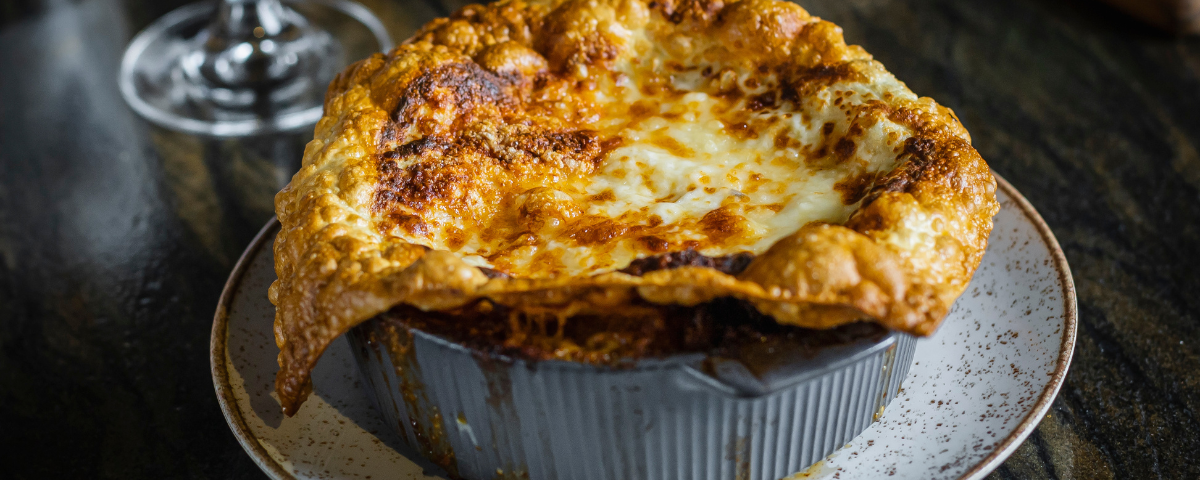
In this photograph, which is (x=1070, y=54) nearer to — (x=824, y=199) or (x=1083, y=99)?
(x=1083, y=99)

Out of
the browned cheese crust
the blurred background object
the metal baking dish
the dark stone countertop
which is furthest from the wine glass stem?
the blurred background object

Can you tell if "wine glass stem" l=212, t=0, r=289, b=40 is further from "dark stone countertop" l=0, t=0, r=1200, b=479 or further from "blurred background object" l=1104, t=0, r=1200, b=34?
"blurred background object" l=1104, t=0, r=1200, b=34

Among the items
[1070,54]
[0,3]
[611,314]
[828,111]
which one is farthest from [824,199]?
[0,3]

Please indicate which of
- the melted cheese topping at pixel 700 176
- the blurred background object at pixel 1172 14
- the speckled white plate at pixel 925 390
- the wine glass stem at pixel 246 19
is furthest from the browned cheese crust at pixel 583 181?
the blurred background object at pixel 1172 14

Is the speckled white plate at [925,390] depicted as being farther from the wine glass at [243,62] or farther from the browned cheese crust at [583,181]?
the wine glass at [243,62]

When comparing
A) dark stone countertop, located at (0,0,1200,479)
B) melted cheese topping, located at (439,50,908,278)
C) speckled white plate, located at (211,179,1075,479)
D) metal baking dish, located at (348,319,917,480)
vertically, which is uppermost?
melted cheese topping, located at (439,50,908,278)

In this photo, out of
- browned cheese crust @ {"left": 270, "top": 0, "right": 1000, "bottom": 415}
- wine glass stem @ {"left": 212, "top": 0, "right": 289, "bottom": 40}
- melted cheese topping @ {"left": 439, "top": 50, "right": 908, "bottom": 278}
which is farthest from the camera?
wine glass stem @ {"left": 212, "top": 0, "right": 289, "bottom": 40}

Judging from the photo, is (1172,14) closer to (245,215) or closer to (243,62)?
(245,215)

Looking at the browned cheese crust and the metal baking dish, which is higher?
the browned cheese crust
